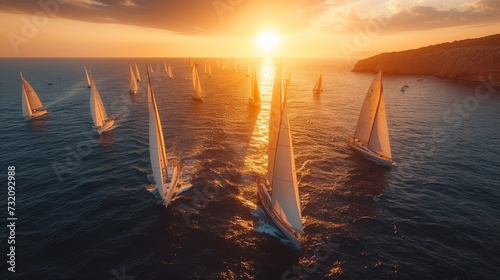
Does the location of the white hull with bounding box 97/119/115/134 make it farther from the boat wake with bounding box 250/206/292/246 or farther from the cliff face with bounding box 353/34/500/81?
the cliff face with bounding box 353/34/500/81

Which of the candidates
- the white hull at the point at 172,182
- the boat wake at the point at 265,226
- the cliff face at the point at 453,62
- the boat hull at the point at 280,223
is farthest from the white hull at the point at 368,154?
the cliff face at the point at 453,62

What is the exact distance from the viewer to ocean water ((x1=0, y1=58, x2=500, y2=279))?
837 inches

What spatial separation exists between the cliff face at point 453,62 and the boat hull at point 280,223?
117 meters

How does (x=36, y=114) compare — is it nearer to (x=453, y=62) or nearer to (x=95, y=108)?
(x=95, y=108)

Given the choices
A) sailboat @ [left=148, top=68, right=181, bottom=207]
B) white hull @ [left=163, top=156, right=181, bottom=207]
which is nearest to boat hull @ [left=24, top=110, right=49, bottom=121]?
white hull @ [left=163, top=156, right=181, bottom=207]

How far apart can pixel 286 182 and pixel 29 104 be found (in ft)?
244

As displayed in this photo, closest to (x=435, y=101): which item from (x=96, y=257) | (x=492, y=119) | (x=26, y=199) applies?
(x=492, y=119)

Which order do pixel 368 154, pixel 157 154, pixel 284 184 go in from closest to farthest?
pixel 284 184 < pixel 157 154 < pixel 368 154

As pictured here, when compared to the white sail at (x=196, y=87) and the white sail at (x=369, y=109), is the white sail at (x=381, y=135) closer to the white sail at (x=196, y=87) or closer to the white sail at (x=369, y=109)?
the white sail at (x=369, y=109)

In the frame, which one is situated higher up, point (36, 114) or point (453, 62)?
point (453, 62)

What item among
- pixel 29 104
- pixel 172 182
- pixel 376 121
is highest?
pixel 376 121

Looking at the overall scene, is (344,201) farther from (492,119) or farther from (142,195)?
(492,119)

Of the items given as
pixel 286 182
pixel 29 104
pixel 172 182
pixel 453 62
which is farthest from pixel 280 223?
pixel 453 62

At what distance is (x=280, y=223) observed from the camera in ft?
78.5
